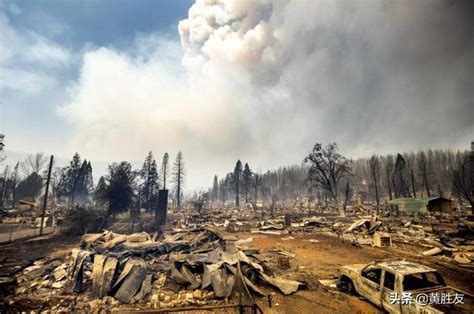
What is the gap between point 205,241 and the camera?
15.5 metres

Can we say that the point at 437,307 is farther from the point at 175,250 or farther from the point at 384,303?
the point at 175,250

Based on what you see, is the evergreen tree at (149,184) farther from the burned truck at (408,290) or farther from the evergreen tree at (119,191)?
the burned truck at (408,290)

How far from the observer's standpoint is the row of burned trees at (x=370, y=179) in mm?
41094

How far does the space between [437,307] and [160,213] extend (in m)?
29.3

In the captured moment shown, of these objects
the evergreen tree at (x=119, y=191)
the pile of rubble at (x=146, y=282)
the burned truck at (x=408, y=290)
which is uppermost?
the evergreen tree at (x=119, y=191)

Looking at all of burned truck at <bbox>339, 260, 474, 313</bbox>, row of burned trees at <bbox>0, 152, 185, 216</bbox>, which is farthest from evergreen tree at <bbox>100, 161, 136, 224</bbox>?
burned truck at <bbox>339, 260, 474, 313</bbox>

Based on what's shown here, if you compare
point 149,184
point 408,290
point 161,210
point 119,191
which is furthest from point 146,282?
point 149,184

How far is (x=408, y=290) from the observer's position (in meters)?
5.90

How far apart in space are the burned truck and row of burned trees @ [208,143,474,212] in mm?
30880

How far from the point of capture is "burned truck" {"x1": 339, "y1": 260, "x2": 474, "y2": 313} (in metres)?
5.28

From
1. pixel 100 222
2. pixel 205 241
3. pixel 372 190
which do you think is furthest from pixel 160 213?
pixel 372 190

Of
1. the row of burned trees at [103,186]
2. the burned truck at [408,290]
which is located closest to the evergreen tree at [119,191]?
the row of burned trees at [103,186]

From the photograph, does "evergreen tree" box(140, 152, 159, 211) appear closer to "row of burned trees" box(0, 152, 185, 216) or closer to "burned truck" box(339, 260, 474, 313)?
"row of burned trees" box(0, 152, 185, 216)

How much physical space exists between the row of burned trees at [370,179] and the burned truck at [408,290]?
101 feet
